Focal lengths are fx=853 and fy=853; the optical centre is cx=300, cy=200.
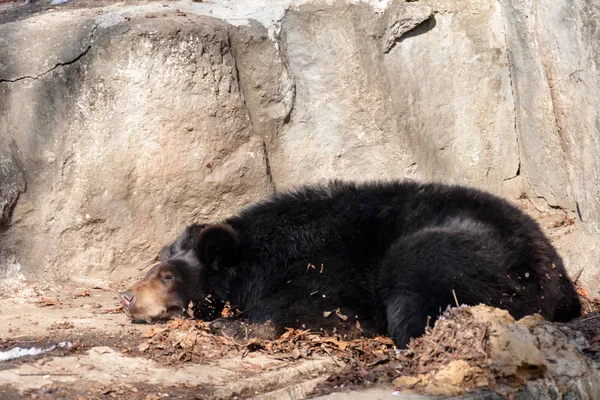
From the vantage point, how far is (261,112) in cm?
870

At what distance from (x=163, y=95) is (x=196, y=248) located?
1.72 metres

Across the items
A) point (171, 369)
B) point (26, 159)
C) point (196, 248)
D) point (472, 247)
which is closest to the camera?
point (171, 369)

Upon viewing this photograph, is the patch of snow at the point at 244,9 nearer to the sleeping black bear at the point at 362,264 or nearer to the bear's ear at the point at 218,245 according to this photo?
the sleeping black bear at the point at 362,264

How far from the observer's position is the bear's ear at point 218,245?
696 centimetres

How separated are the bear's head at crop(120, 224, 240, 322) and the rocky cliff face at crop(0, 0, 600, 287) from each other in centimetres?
116

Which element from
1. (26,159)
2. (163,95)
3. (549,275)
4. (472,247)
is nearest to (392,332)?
(472,247)

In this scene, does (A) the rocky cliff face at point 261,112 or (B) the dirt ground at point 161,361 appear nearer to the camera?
(B) the dirt ground at point 161,361

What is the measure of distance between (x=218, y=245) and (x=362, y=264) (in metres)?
1.21

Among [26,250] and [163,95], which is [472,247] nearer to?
[163,95]

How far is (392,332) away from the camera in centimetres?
629

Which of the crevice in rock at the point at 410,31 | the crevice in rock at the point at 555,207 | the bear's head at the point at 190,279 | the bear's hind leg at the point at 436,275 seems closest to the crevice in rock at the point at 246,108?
the crevice in rock at the point at 410,31

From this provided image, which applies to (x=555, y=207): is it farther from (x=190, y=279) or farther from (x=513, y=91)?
(x=190, y=279)

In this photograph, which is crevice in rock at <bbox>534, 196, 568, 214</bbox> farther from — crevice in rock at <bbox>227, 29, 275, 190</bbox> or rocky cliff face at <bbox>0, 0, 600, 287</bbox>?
crevice in rock at <bbox>227, 29, 275, 190</bbox>

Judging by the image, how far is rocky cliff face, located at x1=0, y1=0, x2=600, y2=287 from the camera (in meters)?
7.82
